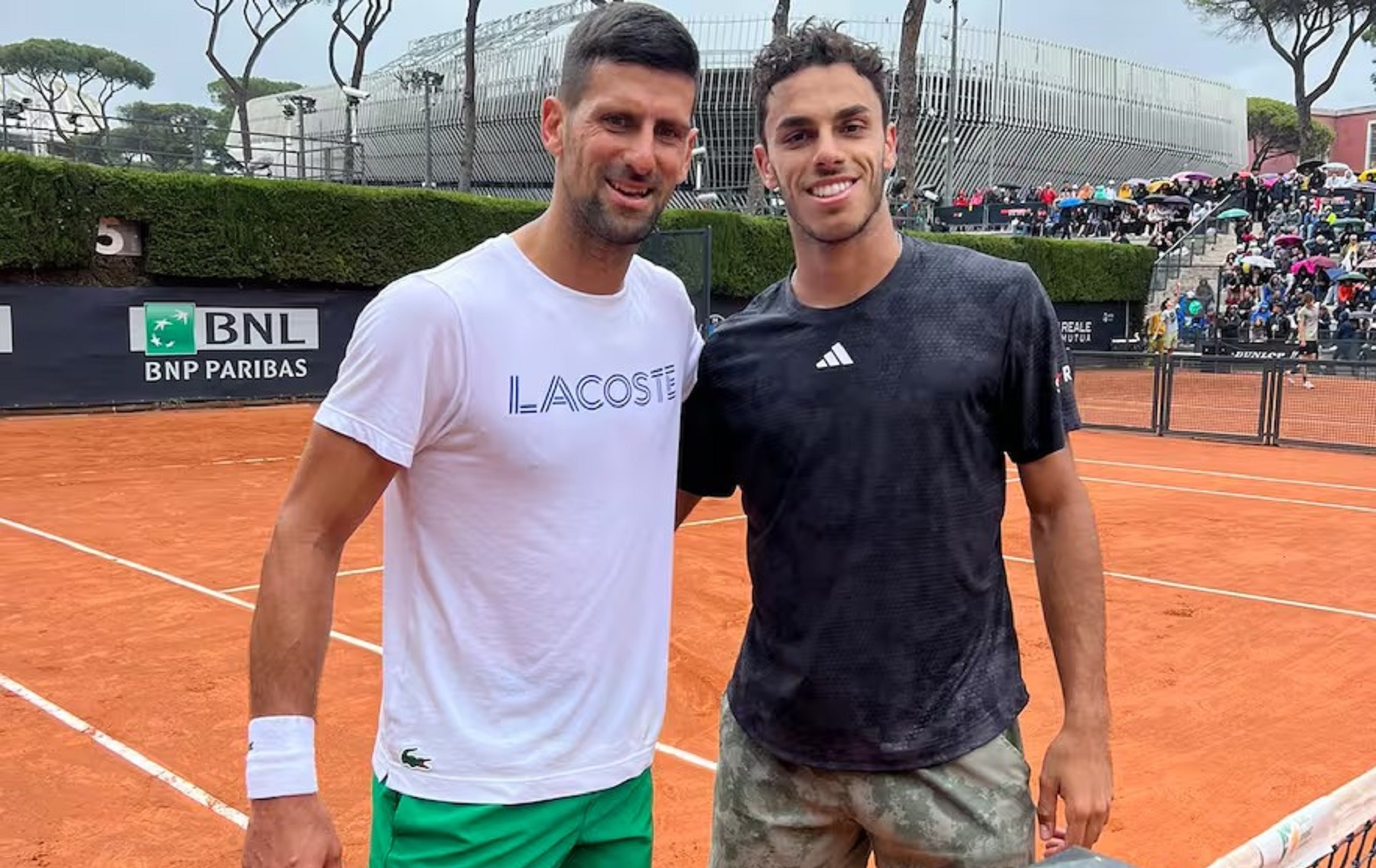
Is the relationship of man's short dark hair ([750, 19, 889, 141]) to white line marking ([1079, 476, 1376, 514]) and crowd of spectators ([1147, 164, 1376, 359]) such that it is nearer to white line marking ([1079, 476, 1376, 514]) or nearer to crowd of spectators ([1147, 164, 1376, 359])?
white line marking ([1079, 476, 1376, 514])

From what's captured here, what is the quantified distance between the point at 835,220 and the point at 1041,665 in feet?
15.4

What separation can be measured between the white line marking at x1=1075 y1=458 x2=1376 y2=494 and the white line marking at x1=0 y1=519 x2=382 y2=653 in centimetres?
1006

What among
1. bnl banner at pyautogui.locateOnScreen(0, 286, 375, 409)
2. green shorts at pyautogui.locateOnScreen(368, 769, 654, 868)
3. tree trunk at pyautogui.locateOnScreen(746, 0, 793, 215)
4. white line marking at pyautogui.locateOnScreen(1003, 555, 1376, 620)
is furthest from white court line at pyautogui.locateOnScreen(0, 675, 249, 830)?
tree trunk at pyautogui.locateOnScreen(746, 0, 793, 215)

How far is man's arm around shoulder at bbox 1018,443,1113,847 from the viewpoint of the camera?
2.21 metres

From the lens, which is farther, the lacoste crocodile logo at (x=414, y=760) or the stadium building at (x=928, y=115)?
the stadium building at (x=928, y=115)

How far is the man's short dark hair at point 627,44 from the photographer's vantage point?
214 centimetres

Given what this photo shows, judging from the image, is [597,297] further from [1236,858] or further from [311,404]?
[311,404]

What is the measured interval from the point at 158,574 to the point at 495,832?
6955mm

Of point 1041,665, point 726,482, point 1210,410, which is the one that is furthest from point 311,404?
point 726,482

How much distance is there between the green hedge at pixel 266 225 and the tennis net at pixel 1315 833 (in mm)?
17728

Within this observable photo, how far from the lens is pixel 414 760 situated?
2.03m

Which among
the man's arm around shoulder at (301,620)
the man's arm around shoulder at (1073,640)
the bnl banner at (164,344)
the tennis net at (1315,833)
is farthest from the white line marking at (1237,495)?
the bnl banner at (164,344)

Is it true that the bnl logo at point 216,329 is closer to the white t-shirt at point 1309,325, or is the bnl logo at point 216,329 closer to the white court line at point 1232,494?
the white court line at point 1232,494

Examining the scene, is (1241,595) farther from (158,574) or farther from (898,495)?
(158,574)
